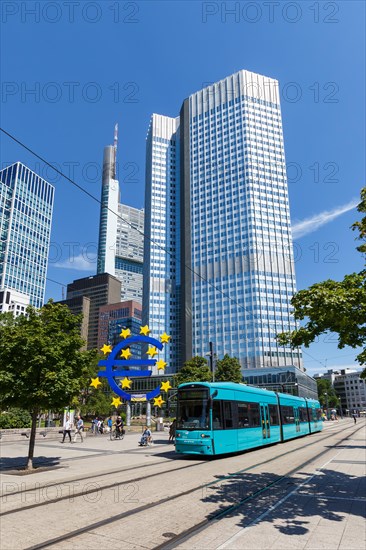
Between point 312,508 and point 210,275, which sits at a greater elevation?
point 210,275

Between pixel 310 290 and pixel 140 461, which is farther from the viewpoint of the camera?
pixel 140 461

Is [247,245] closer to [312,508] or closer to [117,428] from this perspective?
[117,428]

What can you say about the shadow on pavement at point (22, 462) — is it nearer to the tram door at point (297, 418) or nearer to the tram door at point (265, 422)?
the tram door at point (265, 422)

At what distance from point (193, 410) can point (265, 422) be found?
719 cm

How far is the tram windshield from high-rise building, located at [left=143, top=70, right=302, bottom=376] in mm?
97111

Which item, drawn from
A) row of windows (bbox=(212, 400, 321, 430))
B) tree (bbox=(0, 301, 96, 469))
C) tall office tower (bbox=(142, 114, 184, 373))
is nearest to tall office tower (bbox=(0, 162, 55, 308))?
tall office tower (bbox=(142, 114, 184, 373))

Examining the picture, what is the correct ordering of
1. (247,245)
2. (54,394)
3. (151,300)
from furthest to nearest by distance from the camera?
(151,300) → (247,245) → (54,394)

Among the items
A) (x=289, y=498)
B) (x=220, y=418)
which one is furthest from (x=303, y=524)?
(x=220, y=418)

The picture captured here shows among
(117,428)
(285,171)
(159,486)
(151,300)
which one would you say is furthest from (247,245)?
(159,486)

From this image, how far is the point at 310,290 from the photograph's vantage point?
981 centimetres

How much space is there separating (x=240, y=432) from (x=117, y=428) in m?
14.5

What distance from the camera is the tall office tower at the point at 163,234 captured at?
14888cm

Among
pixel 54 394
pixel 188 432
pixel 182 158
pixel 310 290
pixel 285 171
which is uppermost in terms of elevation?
pixel 182 158

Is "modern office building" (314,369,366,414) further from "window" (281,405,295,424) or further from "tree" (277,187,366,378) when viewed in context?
"tree" (277,187,366,378)
